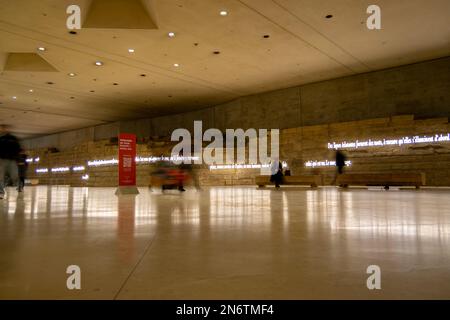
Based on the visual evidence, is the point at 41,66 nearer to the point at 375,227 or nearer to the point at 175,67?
the point at 175,67

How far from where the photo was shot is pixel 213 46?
1451 centimetres

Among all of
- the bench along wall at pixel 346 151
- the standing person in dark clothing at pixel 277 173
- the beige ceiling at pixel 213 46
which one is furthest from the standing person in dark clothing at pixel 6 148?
the bench along wall at pixel 346 151

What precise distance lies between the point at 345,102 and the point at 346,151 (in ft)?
10.6

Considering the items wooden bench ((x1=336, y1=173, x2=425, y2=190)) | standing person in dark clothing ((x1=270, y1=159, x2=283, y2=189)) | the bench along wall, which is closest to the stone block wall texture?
the bench along wall

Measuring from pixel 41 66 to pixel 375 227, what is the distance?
1820 cm

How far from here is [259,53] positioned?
15.4m

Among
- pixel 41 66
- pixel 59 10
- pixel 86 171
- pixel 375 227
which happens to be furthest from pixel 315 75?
pixel 86 171

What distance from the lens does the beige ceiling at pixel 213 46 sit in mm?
11336

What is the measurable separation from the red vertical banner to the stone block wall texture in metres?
12.7

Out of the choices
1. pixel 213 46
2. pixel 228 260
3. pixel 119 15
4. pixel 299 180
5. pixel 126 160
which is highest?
pixel 119 15

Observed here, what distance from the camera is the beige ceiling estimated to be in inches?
446

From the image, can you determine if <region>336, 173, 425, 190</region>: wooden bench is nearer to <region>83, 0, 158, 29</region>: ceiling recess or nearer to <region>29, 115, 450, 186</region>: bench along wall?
<region>29, 115, 450, 186</region>: bench along wall

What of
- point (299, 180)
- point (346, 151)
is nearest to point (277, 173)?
point (299, 180)
